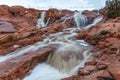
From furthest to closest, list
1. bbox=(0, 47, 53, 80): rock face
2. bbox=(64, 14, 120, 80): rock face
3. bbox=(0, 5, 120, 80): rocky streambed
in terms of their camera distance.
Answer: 1. bbox=(0, 47, 53, 80): rock face
2. bbox=(0, 5, 120, 80): rocky streambed
3. bbox=(64, 14, 120, 80): rock face

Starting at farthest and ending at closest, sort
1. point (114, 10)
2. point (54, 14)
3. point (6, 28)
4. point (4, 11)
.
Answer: point (4, 11) → point (54, 14) → point (6, 28) → point (114, 10)

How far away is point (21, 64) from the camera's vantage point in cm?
1753

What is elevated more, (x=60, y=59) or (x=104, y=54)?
(x=104, y=54)

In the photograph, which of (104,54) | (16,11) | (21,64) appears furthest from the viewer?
(16,11)

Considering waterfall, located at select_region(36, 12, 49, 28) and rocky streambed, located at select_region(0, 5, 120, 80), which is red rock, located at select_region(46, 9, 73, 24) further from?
rocky streambed, located at select_region(0, 5, 120, 80)

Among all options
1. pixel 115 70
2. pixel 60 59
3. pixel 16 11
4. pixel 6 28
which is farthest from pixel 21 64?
pixel 16 11

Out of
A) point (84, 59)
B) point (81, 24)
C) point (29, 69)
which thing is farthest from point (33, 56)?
point (81, 24)

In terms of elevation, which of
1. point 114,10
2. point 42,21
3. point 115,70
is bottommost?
point 42,21

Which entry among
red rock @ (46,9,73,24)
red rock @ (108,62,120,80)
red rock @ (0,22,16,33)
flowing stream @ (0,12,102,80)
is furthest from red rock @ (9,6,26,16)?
red rock @ (108,62,120,80)

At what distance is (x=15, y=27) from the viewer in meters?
31.9

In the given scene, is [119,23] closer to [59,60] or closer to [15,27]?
[59,60]

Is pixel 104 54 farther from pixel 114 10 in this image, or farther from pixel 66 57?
pixel 114 10

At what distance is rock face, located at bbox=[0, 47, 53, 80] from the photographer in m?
17.0

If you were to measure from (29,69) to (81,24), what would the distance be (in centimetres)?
1716
